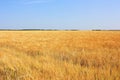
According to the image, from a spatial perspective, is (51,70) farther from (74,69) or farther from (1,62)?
(1,62)

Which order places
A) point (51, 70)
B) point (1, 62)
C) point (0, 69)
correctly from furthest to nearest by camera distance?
→ point (1, 62), point (0, 69), point (51, 70)

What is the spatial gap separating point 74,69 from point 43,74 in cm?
84

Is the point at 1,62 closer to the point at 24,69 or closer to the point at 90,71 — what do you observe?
the point at 24,69

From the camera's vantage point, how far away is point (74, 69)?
5.95 metres

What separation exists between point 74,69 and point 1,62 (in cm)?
281

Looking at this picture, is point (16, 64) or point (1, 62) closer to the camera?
point (16, 64)

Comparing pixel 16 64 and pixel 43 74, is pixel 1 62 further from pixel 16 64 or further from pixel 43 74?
pixel 43 74

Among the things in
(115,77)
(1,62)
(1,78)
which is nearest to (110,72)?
(115,77)

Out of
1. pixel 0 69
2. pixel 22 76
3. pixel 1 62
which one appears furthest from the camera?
pixel 1 62

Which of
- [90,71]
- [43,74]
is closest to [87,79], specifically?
[90,71]

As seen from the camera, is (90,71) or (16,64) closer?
(90,71)

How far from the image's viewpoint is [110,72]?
219 inches

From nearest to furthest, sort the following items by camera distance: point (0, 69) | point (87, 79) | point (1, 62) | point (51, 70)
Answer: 1. point (87, 79)
2. point (51, 70)
3. point (0, 69)
4. point (1, 62)

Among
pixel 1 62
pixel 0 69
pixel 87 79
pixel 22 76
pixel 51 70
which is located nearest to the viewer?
pixel 87 79
